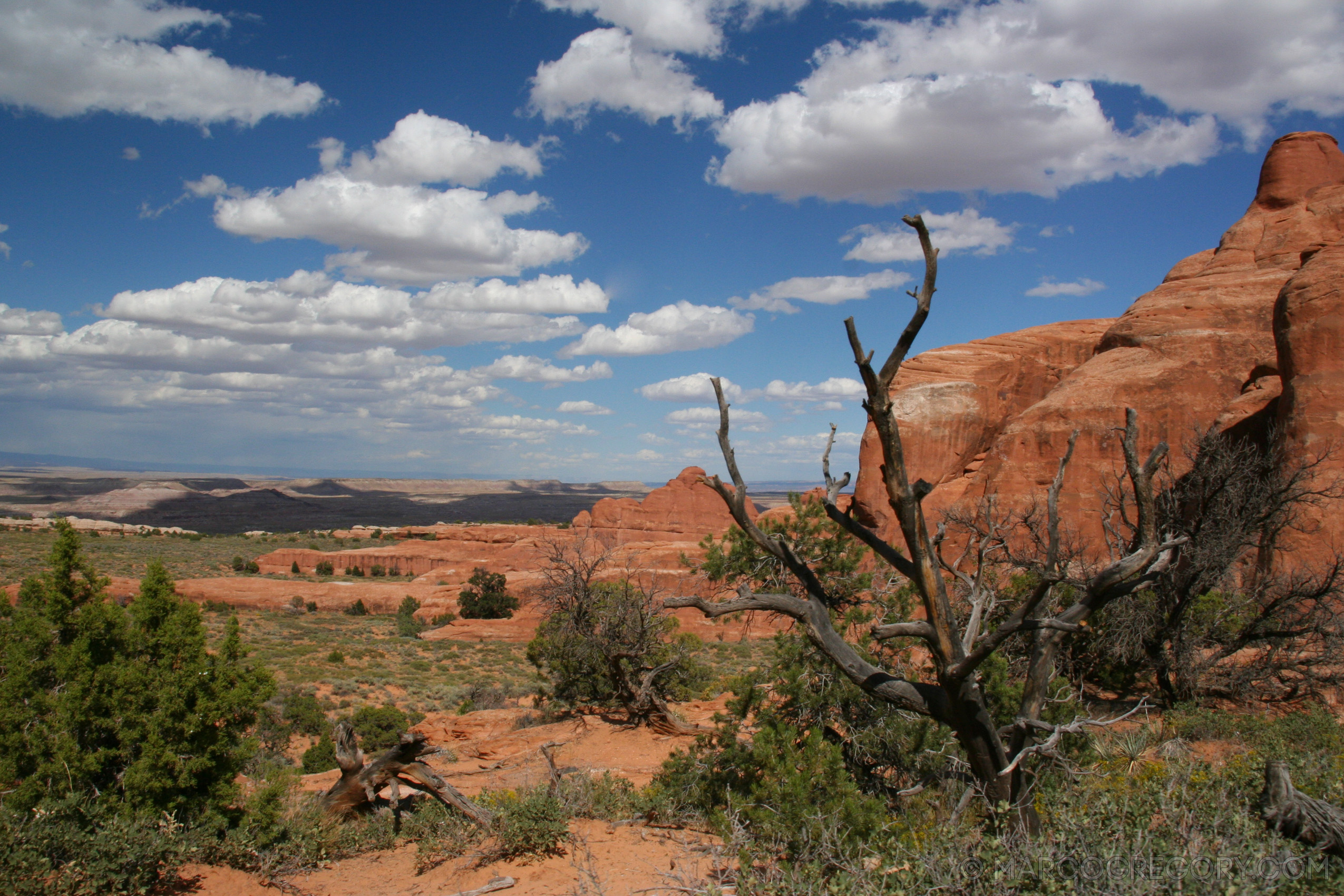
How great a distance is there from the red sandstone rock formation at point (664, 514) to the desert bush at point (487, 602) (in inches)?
986

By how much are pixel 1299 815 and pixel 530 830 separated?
599 centimetres

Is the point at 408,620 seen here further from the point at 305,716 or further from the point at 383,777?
the point at 383,777

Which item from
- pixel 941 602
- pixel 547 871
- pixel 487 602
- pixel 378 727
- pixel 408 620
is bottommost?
pixel 408 620

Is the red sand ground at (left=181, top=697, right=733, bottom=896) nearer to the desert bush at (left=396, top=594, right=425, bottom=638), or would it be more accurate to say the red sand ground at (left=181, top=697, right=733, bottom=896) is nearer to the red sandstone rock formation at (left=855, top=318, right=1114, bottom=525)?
the red sandstone rock formation at (left=855, top=318, right=1114, bottom=525)

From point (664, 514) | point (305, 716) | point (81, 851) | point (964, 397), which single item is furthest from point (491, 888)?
point (664, 514)

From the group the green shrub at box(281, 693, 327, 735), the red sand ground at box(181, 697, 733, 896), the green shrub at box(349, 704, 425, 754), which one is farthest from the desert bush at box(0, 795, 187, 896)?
the green shrub at box(281, 693, 327, 735)

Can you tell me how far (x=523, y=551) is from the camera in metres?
59.4

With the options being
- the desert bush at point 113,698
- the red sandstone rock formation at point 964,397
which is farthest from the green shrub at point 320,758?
the red sandstone rock formation at point 964,397

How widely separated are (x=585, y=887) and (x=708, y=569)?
22.1 ft

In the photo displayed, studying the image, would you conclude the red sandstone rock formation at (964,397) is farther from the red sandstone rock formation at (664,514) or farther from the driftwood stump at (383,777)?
the red sandstone rock formation at (664,514)

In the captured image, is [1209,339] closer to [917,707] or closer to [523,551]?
[917,707]

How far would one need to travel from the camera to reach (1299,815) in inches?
153

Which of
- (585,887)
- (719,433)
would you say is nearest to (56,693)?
(585,887)

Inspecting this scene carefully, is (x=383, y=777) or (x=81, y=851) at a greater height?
(x=81, y=851)
